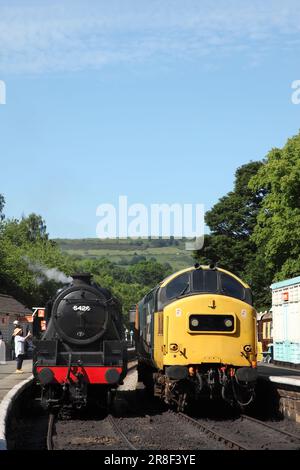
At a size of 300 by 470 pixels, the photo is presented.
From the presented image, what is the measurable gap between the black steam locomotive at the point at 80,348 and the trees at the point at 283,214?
28048mm

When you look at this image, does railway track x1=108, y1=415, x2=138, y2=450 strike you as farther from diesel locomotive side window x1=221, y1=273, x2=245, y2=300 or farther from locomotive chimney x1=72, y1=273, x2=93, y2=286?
Result: diesel locomotive side window x1=221, y1=273, x2=245, y2=300

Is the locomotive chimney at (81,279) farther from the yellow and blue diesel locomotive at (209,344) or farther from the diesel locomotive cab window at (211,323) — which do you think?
the diesel locomotive cab window at (211,323)

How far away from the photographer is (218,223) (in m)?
61.8

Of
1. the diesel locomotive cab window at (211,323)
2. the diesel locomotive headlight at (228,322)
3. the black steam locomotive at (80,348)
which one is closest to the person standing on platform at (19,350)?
the black steam locomotive at (80,348)

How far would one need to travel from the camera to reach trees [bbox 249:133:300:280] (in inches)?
1759

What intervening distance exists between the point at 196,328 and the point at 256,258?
40840 millimetres

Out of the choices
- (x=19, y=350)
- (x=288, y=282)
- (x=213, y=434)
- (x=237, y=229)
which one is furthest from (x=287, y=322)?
(x=237, y=229)

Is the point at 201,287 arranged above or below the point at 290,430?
above

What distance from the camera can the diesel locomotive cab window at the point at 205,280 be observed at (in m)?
17.6

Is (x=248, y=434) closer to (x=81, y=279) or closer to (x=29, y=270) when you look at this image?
(x=81, y=279)

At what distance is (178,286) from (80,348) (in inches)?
102
